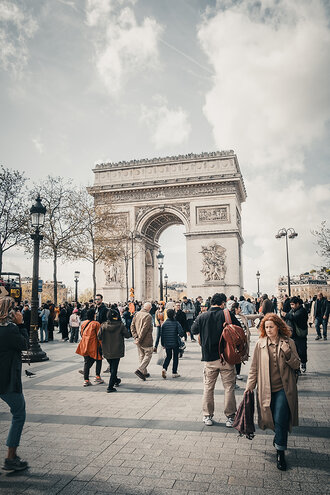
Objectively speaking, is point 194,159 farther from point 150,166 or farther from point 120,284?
point 120,284

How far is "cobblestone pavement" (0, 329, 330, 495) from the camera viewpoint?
375cm

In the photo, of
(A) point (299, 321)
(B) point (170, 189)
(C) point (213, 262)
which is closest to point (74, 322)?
(A) point (299, 321)

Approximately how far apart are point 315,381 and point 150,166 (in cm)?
3351

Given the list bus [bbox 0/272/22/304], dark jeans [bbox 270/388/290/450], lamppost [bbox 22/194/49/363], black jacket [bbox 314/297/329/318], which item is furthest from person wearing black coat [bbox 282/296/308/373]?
bus [bbox 0/272/22/304]

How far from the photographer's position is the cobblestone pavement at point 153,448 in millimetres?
3746

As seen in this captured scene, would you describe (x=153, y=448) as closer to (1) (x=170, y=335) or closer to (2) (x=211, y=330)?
(2) (x=211, y=330)

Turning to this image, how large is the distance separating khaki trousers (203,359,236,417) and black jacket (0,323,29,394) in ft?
8.56

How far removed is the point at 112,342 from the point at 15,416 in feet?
11.9

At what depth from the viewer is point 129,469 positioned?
4105 millimetres

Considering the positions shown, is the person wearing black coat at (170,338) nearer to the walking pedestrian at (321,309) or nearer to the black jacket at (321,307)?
the walking pedestrian at (321,309)

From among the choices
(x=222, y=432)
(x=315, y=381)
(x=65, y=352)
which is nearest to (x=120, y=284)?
(x=65, y=352)

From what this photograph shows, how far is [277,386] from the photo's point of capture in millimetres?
4145

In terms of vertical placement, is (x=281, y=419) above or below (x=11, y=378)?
below

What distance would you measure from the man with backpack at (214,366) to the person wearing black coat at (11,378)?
2.50m
